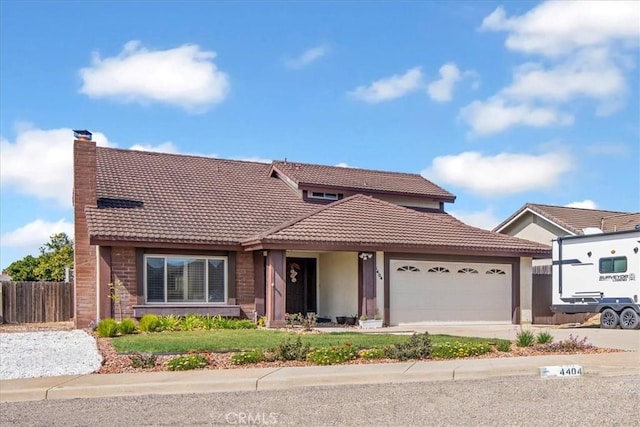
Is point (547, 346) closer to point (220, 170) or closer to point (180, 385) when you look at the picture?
point (180, 385)

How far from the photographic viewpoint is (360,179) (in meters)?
29.4

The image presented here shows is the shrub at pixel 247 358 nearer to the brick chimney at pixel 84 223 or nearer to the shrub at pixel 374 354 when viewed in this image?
the shrub at pixel 374 354

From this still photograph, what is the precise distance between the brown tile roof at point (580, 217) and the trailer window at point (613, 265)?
36.4ft

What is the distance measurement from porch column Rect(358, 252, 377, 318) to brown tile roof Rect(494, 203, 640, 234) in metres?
14.1

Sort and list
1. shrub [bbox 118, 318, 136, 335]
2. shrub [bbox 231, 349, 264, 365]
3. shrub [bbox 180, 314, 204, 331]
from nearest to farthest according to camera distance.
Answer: shrub [bbox 231, 349, 264, 365], shrub [bbox 118, 318, 136, 335], shrub [bbox 180, 314, 204, 331]

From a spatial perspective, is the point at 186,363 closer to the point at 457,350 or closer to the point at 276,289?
the point at 457,350

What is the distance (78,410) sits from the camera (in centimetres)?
918

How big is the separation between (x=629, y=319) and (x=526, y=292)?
4447mm

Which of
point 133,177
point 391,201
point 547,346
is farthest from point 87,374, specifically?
point 391,201

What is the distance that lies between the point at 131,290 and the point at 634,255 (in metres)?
14.4

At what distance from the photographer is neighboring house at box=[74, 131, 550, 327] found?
20844 millimetres

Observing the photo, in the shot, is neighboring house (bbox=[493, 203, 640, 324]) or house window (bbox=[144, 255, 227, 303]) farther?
neighboring house (bbox=[493, 203, 640, 324])

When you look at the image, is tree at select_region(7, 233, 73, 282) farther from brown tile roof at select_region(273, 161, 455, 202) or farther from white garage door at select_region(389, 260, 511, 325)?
white garage door at select_region(389, 260, 511, 325)

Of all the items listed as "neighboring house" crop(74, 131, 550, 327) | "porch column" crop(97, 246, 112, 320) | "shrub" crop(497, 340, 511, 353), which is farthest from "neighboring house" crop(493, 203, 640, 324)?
"porch column" crop(97, 246, 112, 320)
